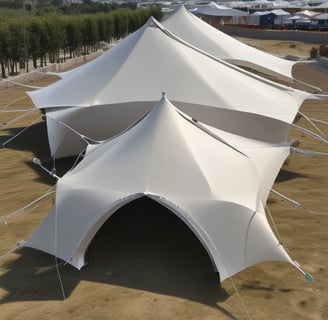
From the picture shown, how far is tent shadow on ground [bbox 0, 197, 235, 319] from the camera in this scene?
23.4 ft

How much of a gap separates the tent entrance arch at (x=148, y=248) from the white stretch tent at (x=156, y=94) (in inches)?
126

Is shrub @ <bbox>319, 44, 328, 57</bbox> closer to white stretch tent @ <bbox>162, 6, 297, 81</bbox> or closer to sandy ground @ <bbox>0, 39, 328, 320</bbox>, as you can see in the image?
white stretch tent @ <bbox>162, 6, 297, 81</bbox>

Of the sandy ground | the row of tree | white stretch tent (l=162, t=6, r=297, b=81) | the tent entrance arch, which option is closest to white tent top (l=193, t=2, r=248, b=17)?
the row of tree

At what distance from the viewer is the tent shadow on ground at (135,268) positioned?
7.12 m

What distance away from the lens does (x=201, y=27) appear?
2147cm

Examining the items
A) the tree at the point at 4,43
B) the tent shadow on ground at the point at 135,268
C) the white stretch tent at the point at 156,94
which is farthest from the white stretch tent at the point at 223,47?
the tent shadow on ground at the point at 135,268

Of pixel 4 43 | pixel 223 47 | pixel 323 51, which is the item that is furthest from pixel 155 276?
pixel 323 51

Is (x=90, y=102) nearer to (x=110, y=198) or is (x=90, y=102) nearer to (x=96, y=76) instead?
(x=96, y=76)

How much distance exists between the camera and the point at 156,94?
12.4 m

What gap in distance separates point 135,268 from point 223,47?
13.4 m

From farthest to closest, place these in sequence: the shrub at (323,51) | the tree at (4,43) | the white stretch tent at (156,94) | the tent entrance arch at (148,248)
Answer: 1. the shrub at (323,51)
2. the tree at (4,43)
3. the white stretch tent at (156,94)
4. the tent entrance arch at (148,248)

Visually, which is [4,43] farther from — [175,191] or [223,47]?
[175,191]

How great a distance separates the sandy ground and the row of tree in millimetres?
18686

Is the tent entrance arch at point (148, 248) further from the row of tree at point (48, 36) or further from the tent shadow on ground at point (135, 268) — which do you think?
the row of tree at point (48, 36)
